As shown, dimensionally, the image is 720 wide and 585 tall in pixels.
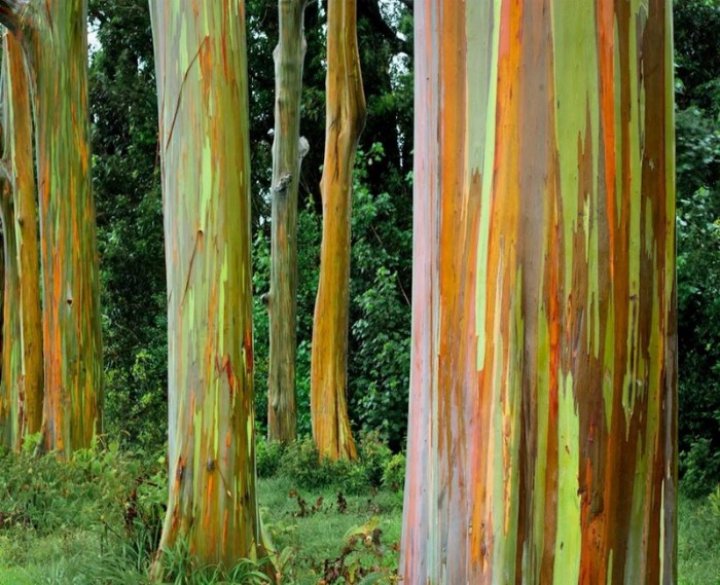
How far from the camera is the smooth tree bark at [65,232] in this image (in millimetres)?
10938

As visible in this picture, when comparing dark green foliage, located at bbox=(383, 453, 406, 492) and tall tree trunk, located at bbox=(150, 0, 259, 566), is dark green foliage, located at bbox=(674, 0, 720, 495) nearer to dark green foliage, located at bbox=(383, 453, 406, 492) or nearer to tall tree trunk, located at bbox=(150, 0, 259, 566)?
dark green foliage, located at bbox=(383, 453, 406, 492)

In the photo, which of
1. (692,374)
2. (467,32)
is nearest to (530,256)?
(467,32)

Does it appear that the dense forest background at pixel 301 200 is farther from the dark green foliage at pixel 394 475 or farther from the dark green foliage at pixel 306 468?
the dark green foliage at pixel 394 475

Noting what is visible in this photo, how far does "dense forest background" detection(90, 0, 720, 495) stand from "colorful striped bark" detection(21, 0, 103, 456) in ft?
25.9

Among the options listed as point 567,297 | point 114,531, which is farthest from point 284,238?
point 567,297

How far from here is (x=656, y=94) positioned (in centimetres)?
229

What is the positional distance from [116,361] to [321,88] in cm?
717

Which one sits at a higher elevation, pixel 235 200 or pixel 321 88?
pixel 321 88

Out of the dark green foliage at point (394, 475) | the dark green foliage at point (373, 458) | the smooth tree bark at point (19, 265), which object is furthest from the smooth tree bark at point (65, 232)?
the smooth tree bark at point (19, 265)

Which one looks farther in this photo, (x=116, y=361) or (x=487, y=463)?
(x=116, y=361)

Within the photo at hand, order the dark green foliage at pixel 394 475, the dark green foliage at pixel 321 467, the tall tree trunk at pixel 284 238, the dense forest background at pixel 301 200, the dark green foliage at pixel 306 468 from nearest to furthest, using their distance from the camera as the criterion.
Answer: the dark green foliage at pixel 394 475 < the dark green foliage at pixel 321 467 < the dark green foliage at pixel 306 468 < the tall tree trunk at pixel 284 238 < the dense forest background at pixel 301 200

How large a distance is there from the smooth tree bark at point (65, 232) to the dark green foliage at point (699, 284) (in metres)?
6.62

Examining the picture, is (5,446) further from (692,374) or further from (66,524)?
(692,374)

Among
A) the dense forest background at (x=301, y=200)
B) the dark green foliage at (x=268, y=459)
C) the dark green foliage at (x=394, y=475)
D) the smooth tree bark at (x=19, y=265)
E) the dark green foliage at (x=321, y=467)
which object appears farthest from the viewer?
the dense forest background at (x=301, y=200)
